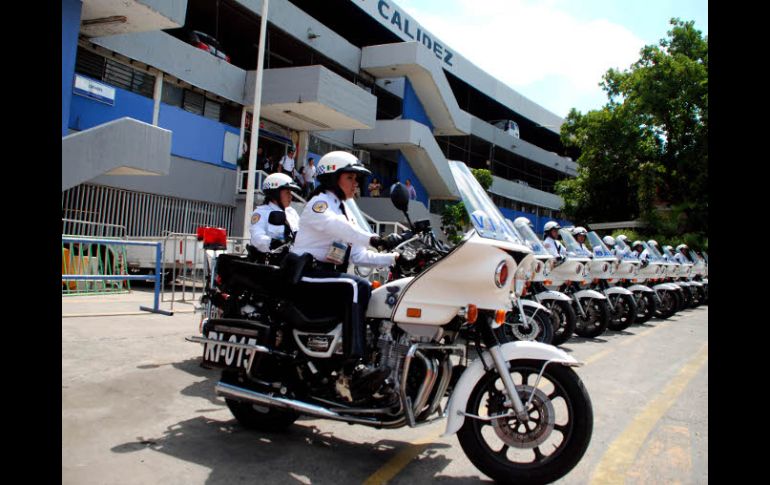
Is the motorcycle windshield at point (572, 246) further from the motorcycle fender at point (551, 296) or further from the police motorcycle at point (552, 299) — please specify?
the motorcycle fender at point (551, 296)

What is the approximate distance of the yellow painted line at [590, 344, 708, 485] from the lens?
11.7 ft

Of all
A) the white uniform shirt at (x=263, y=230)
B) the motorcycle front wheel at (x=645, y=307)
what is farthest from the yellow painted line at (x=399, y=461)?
the motorcycle front wheel at (x=645, y=307)

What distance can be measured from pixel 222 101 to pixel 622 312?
50.1ft

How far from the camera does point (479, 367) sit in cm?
342

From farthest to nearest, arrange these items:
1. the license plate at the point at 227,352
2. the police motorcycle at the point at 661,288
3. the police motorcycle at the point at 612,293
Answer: the police motorcycle at the point at 661,288, the police motorcycle at the point at 612,293, the license plate at the point at 227,352

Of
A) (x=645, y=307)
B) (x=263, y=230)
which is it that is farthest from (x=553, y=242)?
(x=263, y=230)

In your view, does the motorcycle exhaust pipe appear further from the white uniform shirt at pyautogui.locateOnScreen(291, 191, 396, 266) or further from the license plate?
the white uniform shirt at pyautogui.locateOnScreen(291, 191, 396, 266)

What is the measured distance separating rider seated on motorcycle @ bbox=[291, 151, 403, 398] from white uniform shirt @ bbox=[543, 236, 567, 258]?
6502mm

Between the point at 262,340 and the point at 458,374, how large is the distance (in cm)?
131

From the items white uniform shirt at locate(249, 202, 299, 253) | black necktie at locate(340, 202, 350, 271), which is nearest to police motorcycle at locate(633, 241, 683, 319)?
white uniform shirt at locate(249, 202, 299, 253)

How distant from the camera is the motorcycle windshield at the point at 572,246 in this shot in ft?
34.9

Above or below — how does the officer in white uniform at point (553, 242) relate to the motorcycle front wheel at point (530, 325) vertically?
above

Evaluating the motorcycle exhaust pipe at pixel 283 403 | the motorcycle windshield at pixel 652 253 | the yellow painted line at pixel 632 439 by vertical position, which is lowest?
the yellow painted line at pixel 632 439
